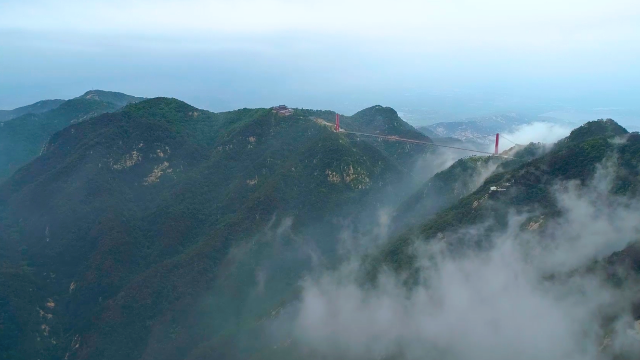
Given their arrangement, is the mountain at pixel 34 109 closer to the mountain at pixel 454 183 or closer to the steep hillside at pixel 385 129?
the steep hillside at pixel 385 129

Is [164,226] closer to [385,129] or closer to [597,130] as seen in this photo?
[385,129]

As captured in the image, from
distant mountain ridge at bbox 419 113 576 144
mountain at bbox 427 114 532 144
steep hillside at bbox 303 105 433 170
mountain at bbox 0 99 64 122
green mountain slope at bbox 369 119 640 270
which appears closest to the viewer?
green mountain slope at bbox 369 119 640 270

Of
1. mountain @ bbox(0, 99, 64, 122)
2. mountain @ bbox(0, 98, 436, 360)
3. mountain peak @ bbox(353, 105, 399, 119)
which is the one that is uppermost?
mountain @ bbox(0, 99, 64, 122)

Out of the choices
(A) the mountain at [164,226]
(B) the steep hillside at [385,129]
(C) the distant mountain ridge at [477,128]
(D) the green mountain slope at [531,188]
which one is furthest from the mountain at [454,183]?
(C) the distant mountain ridge at [477,128]

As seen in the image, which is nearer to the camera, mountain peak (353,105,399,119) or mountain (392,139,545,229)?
mountain (392,139,545,229)

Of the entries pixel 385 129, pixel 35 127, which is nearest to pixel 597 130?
pixel 385 129

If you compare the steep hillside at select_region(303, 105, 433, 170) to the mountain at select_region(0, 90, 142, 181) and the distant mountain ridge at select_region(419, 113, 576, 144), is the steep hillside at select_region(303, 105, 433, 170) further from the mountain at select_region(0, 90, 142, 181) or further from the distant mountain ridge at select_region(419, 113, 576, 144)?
the mountain at select_region(0, 90, 142, 181)

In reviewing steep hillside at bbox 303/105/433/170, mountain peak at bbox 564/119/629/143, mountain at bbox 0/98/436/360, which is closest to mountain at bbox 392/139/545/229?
mountain peak at bbox 564/119/629/143
